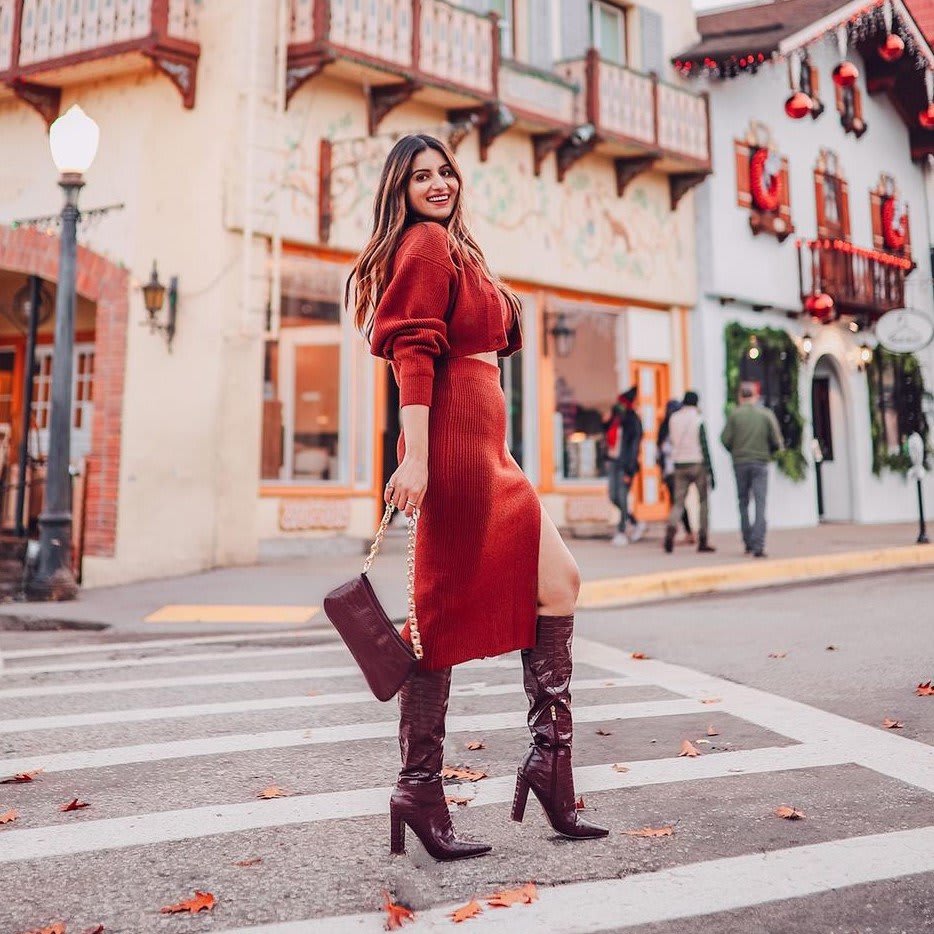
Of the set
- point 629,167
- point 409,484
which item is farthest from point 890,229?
point 409,484

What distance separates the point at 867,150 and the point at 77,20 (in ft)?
55.4

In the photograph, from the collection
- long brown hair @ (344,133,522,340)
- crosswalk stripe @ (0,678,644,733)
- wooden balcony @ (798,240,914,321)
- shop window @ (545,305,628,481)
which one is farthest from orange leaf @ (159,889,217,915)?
wooden balcony @ (798,240,914,321)

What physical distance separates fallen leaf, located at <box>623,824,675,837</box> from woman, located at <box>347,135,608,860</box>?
0.09 metres

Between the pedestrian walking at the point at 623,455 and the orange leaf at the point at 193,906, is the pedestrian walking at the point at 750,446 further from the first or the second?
the orange leaf at the point at 193,906

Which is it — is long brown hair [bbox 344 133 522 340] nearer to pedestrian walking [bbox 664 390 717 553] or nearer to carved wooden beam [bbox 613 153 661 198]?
pedestrian walking [bbox 664 390 717 553]

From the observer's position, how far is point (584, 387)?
48.5ft

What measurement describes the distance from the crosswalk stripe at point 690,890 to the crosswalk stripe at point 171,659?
378 cm

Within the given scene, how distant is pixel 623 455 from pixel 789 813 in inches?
404

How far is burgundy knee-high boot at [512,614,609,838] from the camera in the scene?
7.56 ft

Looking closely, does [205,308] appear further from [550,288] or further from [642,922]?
[642,922]

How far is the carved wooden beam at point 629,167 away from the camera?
1462 centimetres

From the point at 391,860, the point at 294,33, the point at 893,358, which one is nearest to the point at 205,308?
the point at 294,33

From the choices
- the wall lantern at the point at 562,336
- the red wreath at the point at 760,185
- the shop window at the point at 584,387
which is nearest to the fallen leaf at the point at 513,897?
the shop window at the point at 584,387

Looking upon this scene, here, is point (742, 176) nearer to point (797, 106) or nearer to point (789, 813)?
point (797, 106)
